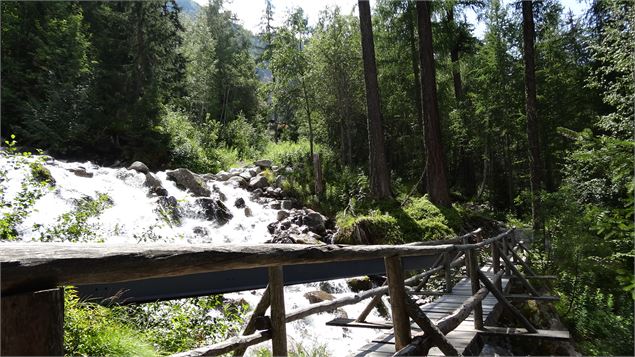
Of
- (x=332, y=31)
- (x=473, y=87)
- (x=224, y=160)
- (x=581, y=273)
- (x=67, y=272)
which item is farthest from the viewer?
(x=473, y=87)

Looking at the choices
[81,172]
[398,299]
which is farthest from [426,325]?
[81,172]

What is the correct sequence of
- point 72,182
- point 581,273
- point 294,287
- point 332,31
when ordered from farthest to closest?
point 332,31
point 72,182
point 294,287
point 581,273

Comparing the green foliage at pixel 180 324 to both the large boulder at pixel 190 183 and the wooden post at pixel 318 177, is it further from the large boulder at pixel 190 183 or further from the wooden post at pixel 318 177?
the wooden post at pixel 318 177

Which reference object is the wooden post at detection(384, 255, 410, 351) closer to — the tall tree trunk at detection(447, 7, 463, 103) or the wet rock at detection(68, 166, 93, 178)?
the wet rock at detection(68, 166, 93, 178)

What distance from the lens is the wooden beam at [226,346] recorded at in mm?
2191

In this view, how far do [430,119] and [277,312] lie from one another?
42.1ft

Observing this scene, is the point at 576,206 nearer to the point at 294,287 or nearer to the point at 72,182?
the point at 294,287

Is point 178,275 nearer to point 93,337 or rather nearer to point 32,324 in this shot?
point 32,324

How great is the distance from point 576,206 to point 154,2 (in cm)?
1921

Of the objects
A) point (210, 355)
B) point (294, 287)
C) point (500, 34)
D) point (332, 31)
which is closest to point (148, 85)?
point (332, 31)

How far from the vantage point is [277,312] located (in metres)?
2.54

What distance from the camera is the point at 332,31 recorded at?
1920 centimetres

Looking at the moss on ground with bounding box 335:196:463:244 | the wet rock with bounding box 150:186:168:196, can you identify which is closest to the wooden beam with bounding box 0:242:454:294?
the moss on ground with bounding box 335:196:463:244

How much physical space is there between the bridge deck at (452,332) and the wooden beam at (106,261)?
2.68 m
